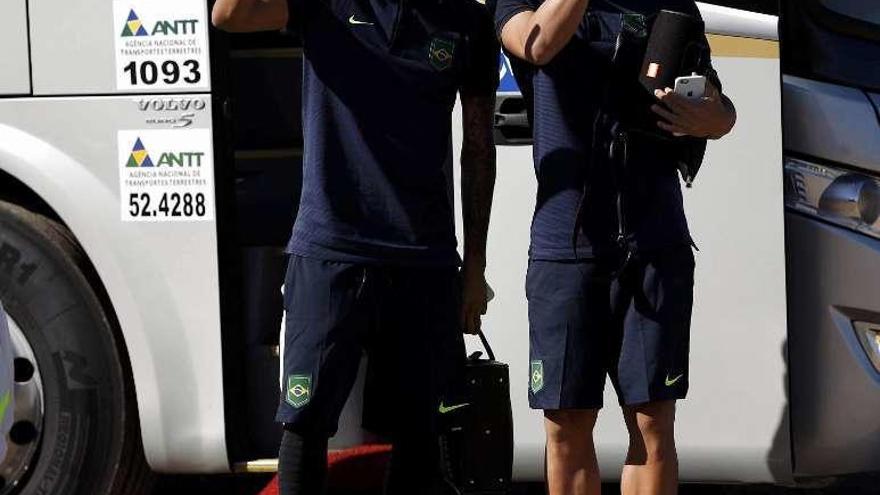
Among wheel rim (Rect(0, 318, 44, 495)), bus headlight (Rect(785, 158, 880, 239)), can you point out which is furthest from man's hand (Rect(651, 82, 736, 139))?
wheel rim (Rect(0, 318, 44, 495))

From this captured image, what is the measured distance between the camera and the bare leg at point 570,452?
3816 mm

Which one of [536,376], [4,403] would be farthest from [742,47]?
[4,403]

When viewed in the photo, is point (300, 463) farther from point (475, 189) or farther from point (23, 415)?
point (23, 415)

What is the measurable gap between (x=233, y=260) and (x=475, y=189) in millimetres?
927

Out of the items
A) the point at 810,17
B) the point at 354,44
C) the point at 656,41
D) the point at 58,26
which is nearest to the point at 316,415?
the point at 354,44

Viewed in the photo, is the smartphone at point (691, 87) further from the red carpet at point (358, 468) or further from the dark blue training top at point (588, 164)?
the red carpet at point (358, 468)

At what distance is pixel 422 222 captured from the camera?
12.1ft

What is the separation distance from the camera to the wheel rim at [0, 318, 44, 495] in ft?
14.9

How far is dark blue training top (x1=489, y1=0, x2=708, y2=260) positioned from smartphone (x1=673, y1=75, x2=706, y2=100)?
7.0 inches

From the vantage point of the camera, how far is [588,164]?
146 inches

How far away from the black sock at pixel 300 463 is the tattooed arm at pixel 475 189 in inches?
18.8

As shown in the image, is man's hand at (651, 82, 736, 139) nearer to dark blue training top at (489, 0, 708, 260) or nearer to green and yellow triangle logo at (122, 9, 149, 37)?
dark blue training top at (489, 0, 708, 260)

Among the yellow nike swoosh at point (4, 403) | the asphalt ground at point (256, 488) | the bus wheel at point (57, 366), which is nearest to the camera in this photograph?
the yellow nike swoosh at point (4, 403)

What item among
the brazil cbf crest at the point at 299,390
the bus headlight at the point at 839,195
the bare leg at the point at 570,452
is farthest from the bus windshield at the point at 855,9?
the brazil cbf crest at the point at 299,390
